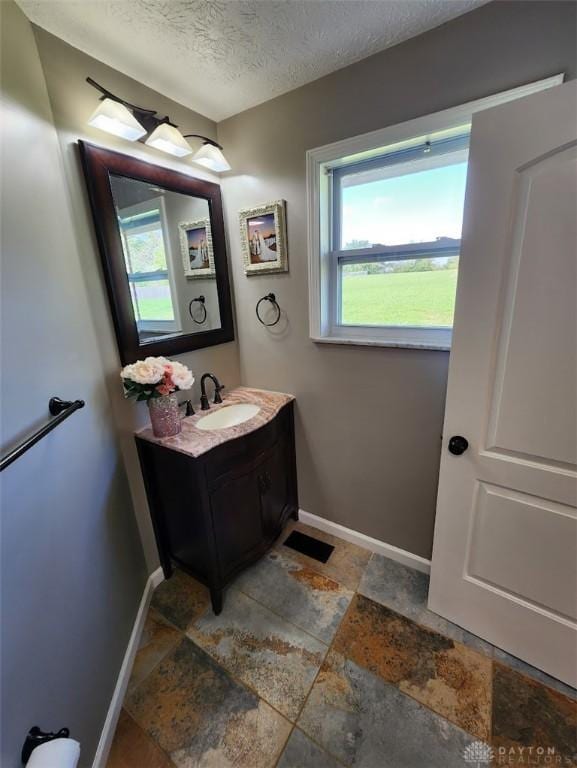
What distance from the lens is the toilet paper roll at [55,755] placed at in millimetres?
698

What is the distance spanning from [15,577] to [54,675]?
36 centimetres

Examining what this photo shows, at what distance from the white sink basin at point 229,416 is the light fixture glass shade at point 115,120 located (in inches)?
51.4

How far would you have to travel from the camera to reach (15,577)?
781 mm

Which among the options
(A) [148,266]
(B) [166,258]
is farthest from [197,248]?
(A) [148,266]

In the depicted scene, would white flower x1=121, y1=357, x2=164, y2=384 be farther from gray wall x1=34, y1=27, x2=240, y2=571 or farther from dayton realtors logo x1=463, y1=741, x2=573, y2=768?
dayton realtors logo x1=463, y1=741, x2=573, y2=768

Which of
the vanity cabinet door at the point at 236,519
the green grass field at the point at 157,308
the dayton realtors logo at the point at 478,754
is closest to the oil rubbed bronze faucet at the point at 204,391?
the green grass field at the point at 157,308

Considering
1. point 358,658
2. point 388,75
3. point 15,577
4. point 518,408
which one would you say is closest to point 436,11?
point 388,75

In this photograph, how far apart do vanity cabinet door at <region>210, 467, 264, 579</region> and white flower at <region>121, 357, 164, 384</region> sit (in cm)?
57

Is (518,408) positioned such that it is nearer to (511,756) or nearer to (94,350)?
(511,756)

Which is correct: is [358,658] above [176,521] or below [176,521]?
below

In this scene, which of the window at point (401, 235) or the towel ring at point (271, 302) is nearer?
the window at point (401, 235)

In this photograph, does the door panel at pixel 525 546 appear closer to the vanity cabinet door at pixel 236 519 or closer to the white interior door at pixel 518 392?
the white interior door at pixel 518 392

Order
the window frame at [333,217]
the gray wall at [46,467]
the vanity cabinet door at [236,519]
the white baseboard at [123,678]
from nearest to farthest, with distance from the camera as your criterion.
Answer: the gray wall at [46,467], the white baseboard at [123,678], the window frame at [333,217], the vanity cabinet door at [236,519]

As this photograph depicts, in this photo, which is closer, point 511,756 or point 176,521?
point 511,756
